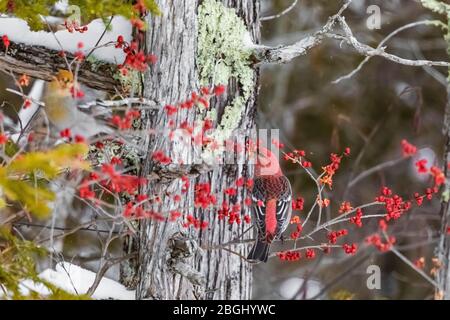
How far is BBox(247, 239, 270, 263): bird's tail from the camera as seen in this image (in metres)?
4.97

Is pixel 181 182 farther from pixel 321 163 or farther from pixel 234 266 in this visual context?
pixel 321 163

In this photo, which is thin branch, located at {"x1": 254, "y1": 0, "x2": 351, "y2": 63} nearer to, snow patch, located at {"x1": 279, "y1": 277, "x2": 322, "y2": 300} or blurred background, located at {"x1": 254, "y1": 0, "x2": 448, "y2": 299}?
blurred background, located at {"x1": 254, "y1": 0, "x2": 448, "y2": 299}

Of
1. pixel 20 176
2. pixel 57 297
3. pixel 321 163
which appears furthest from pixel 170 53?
pixel 321 163

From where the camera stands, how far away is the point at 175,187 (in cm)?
460

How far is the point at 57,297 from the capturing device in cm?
369

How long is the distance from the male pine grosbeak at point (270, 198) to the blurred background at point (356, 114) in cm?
316

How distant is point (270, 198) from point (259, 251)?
0.54m

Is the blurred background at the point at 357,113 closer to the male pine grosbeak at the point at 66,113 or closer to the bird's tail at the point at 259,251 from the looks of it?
the bird's tail at the point at 259,251

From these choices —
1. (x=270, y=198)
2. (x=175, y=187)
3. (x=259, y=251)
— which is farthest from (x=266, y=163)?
(x=175, y=187)

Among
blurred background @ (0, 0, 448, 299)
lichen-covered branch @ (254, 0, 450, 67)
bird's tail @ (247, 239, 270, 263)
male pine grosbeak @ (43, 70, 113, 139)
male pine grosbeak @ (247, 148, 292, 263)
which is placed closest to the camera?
male pine grosbeak @ (43, 70, 113, 139)

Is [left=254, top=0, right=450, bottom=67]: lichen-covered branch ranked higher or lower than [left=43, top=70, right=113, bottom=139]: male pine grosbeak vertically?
higher

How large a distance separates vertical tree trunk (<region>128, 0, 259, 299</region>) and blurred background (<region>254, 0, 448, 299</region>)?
3945 millimetres

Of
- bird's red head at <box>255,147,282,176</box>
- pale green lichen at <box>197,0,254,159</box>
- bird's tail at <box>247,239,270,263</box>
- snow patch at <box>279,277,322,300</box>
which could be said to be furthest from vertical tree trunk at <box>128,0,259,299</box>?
snow patch at <box>279,277,322,300</box>

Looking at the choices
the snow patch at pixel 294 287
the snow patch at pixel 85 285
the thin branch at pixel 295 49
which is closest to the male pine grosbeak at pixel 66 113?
the snow patch at pixel 85 285
